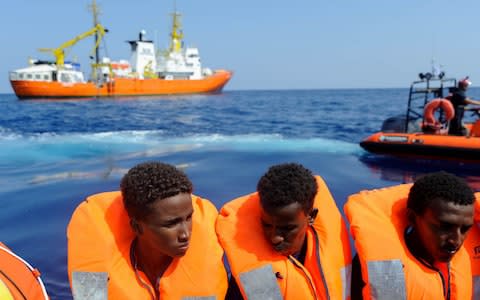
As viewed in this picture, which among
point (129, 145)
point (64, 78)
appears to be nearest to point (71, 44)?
point (64, 78)

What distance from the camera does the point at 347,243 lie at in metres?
2.60

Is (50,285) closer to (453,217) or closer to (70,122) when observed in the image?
(453,217)

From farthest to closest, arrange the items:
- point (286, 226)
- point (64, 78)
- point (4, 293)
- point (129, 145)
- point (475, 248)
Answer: point (64, 78) → point (129, 145) → point (475, 248) → point (286, 226) → point (4, 293)

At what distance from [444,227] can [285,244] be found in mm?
892

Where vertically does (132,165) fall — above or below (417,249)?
below

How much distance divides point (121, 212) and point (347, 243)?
1453 millimetres

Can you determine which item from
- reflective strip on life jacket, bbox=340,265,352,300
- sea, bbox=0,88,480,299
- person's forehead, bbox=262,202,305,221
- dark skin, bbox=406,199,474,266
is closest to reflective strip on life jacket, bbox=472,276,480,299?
dark skin, bbox=406,199,474,266

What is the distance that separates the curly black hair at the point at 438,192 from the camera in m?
2.28

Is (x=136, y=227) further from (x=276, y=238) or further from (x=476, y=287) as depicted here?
(x=476, y=287)

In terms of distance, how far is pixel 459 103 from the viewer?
9.84 meters

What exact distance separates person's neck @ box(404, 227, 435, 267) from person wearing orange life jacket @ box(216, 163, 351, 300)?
0.37 m

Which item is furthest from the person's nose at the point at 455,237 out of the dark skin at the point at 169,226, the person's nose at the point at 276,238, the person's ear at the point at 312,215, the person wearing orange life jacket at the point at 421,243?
the dark skin at the point at 169,226

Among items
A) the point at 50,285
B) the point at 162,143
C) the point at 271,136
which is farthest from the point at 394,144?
the point at 50,285

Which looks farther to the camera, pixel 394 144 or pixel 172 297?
pixel 394 144
